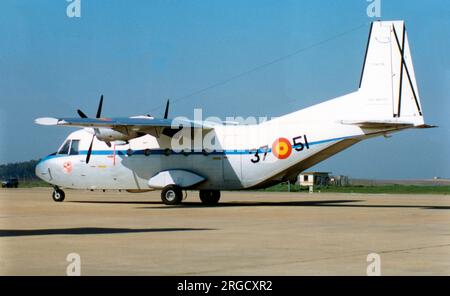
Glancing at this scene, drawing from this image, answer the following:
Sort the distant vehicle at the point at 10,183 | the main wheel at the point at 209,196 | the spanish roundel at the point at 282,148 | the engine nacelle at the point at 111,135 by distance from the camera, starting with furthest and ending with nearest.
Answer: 1. the distant vehicle at the point at 10,183
2. the main wheel at the point at 209,196
3. the engine nacelle at the point at 111,135
4. the spanish roundel at the point at 282,148

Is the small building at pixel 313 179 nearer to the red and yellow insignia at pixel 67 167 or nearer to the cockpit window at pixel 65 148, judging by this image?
the cockpit window at pixel 65 148

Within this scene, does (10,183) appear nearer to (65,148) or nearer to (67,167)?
(65,148)

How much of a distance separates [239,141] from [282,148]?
82.3 inches

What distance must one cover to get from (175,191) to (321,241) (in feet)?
57.0

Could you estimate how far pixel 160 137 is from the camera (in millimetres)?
35094

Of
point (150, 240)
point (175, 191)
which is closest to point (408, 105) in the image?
point (175, 191)

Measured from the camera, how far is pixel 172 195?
112 feet

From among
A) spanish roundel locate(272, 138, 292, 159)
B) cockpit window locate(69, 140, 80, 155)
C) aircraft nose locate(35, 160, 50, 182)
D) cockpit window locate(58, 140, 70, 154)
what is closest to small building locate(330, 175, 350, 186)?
aircraft nose locate(35, 160, 50, 182)

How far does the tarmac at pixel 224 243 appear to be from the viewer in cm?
1262

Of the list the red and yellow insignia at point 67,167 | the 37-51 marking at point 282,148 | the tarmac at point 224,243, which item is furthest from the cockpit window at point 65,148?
the tarmac at point 224,243

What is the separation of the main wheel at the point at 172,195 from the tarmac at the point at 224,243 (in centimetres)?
682

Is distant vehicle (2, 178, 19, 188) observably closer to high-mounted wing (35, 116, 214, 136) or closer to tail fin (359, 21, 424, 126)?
high-mounted wing (35, 116, 214, 136)

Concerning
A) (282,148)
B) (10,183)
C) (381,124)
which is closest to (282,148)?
(282,148)

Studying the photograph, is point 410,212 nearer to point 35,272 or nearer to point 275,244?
point 275,244
